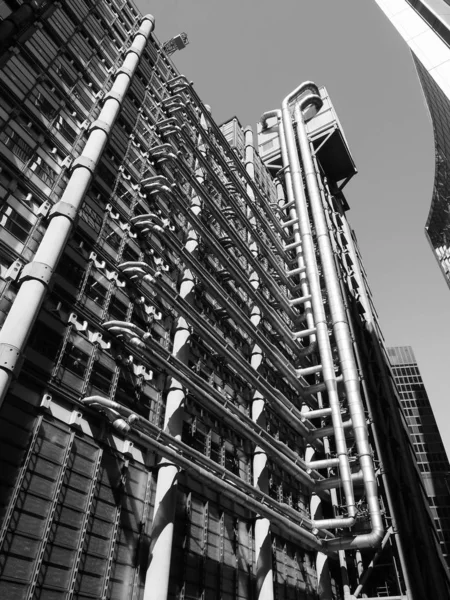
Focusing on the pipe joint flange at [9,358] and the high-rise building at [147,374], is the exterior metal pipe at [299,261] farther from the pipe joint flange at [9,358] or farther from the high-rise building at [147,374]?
the pipe joint flange at [9,358]

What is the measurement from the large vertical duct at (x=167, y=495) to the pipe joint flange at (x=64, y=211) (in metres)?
8.50

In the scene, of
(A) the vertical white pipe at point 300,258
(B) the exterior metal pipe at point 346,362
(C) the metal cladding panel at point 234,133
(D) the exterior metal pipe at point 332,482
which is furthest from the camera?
(C) the metal cladding panel at point 234,133

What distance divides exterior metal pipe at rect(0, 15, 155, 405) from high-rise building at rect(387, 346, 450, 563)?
86990 mm

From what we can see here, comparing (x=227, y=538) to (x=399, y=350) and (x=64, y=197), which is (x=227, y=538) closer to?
(x=64, y=197)

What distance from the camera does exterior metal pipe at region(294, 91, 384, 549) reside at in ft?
94.2

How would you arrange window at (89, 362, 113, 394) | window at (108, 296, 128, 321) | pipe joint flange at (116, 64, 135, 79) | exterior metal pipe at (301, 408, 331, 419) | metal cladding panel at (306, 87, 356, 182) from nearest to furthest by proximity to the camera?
window at (89, 362, 113, 394)
window at (108, 296, 128, 321)
pipe joint flange at (116, 64, 135, 79)
exterior metal pipe at (301, 408, 331, 419)
metal cladding panel at (306, 87, 356, 182)

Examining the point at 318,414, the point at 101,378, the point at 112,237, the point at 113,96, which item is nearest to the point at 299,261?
the point at 318,414

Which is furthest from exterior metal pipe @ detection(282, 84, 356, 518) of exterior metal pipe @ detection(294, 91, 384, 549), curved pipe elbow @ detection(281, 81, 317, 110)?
exterior metal pipe @ detection(294, 91, 384, 549)

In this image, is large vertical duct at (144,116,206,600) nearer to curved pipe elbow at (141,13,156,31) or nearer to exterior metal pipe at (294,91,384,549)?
exterior metal pipe at (294,91,384,549)

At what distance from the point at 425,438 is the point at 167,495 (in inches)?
4373

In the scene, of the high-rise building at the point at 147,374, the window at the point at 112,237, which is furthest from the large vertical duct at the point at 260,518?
the window at the point at 112,237

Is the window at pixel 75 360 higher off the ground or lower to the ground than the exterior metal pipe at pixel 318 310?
lower

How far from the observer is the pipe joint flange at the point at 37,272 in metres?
17.8

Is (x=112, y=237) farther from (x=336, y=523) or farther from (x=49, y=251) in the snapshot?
(x=336, y=523)
